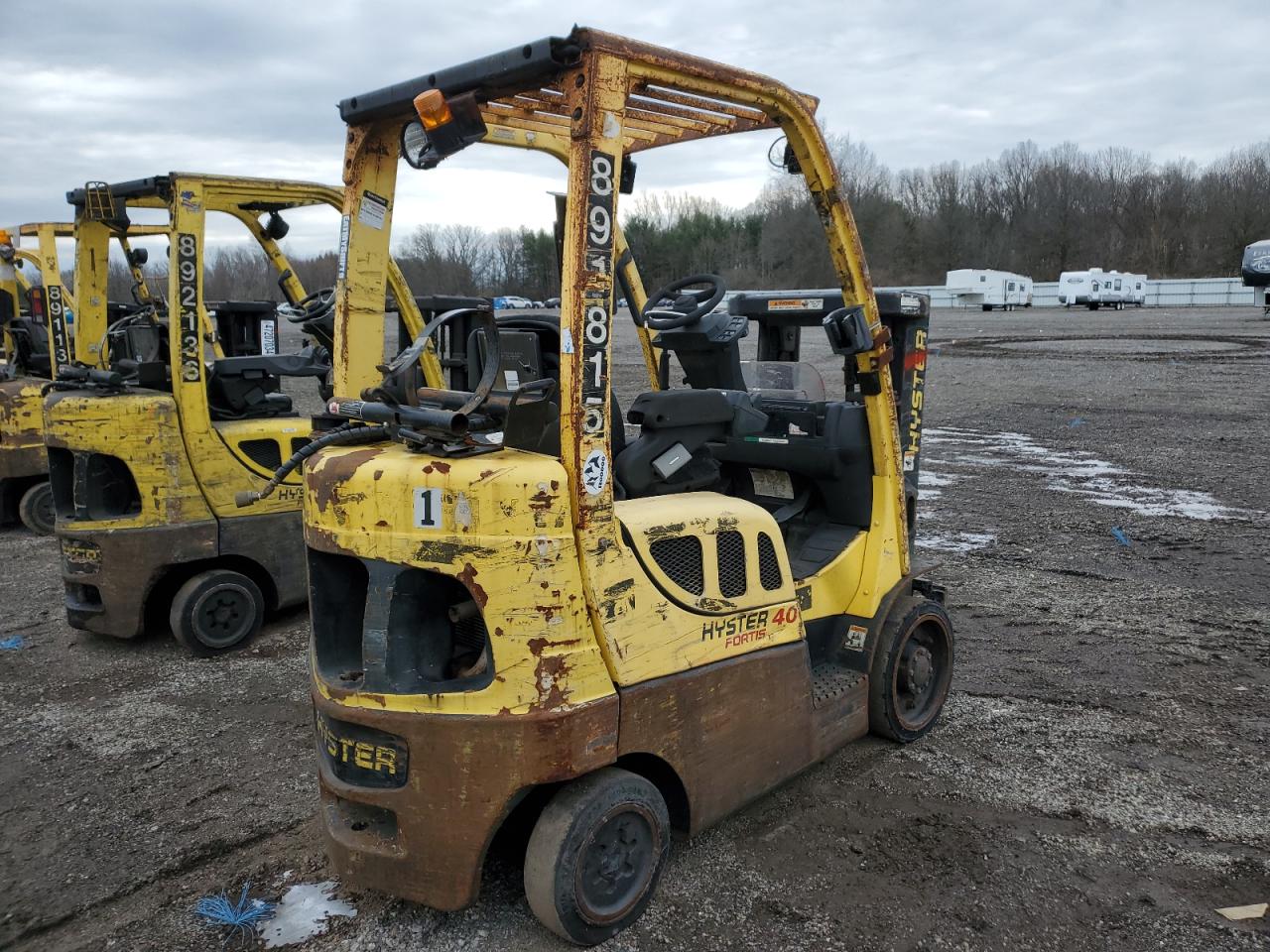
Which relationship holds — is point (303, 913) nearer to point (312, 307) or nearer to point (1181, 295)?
point (312, 307)

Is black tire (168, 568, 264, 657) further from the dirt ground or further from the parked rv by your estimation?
the parked rv

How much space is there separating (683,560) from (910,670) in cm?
165

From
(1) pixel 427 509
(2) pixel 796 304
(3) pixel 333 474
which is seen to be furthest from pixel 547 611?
(2) pixel 796 304

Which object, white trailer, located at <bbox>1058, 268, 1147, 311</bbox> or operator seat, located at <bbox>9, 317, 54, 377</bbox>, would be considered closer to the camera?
operator seat, located at <bbox>9, 317, 54, 377</bbox>

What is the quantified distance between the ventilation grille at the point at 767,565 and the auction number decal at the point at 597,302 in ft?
3.18

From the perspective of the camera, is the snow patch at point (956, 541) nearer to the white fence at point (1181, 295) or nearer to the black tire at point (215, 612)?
the black tire at point (215, 612)

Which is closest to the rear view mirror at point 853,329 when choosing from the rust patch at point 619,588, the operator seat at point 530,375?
the operator seat at point 530,375

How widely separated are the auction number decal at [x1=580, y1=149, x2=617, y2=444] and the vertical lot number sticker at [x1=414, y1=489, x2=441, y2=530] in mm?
470

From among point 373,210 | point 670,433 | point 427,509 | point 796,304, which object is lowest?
point 427,509

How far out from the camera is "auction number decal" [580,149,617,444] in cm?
285

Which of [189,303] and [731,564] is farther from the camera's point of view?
[189,303]

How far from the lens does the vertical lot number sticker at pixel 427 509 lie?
2.83m

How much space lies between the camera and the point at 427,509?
9.32 ft

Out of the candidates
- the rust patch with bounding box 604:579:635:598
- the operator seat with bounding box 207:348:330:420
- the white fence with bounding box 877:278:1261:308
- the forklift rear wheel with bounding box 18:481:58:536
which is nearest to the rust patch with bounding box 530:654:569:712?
the rust patch with bounding box 604:579:635:598
